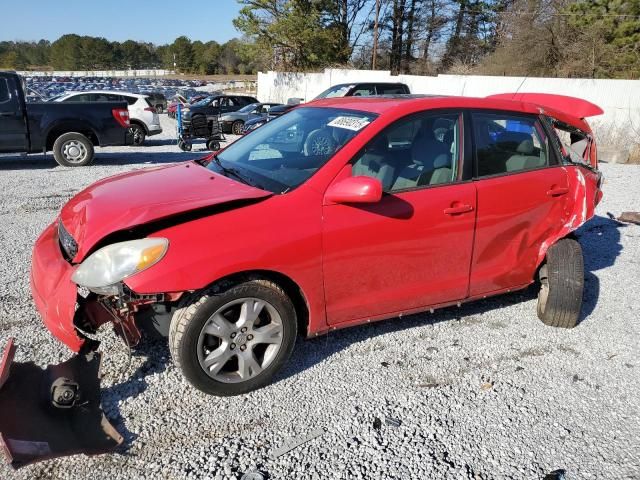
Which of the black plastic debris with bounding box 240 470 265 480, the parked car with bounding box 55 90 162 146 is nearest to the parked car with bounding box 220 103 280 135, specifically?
the parked car with bounding box 55 90 162 146

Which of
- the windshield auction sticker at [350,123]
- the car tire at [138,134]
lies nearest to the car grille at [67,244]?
the windshield auction sticker at [350,123]

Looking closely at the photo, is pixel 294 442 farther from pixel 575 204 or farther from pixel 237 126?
pixel 237 126

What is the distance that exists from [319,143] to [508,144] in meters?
1.48

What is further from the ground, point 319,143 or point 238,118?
point 319,143

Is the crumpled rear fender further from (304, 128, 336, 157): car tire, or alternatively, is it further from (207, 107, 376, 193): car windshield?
(304, 128, 336, 157): car tire

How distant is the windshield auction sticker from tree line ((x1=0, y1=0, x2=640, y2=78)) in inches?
1016

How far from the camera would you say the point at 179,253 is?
103 inches

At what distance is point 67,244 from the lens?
2.98m

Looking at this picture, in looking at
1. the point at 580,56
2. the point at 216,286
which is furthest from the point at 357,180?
the point at 580,56

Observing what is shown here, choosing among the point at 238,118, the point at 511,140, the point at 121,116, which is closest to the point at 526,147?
the point at 511,140

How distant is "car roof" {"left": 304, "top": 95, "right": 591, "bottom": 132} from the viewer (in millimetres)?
3385

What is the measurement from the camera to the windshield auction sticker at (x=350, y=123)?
10.8 ft

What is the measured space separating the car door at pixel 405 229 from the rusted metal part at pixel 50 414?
1.42m

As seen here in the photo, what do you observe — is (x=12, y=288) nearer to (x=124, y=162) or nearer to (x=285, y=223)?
(x=285, y=223)
